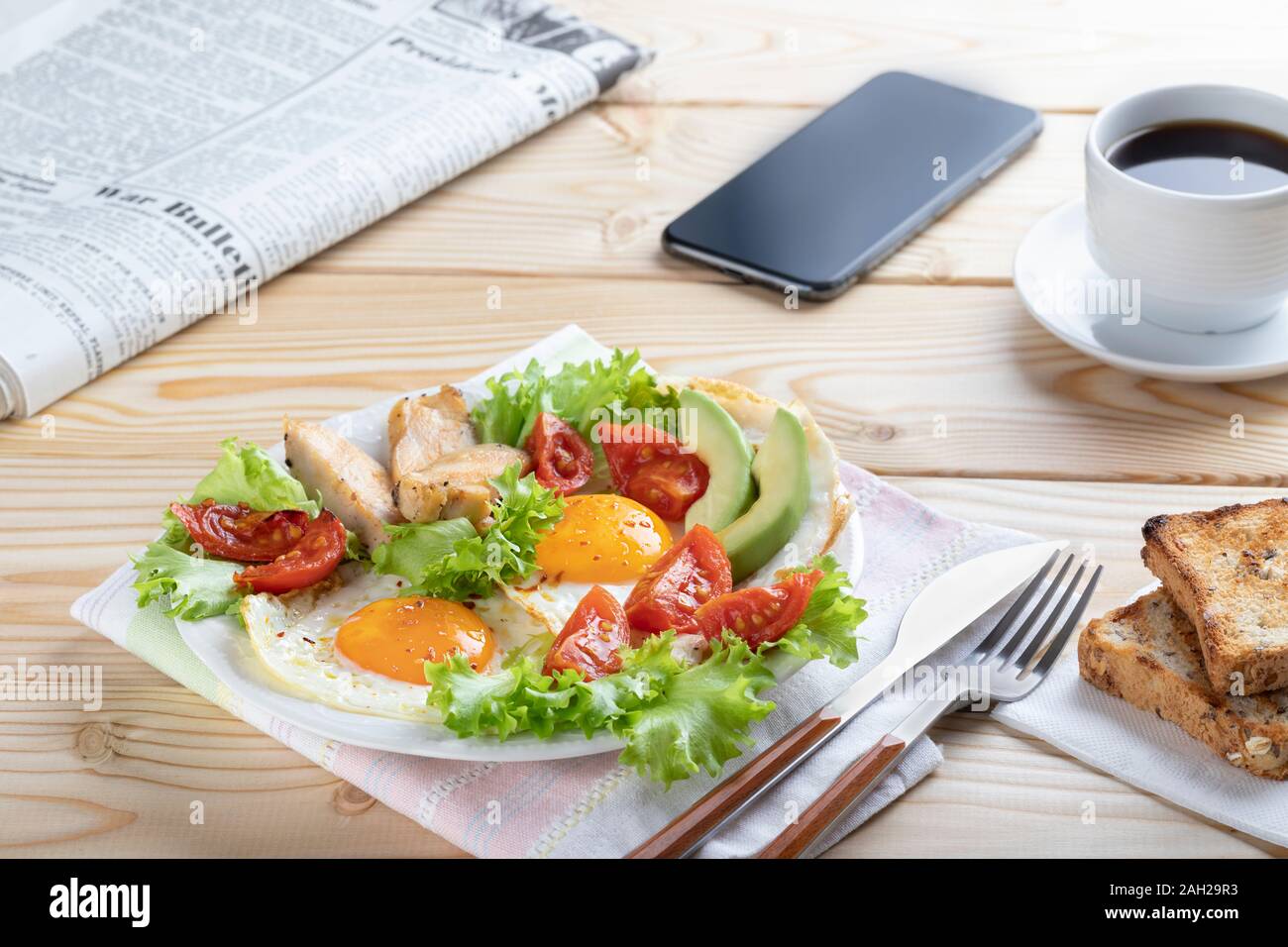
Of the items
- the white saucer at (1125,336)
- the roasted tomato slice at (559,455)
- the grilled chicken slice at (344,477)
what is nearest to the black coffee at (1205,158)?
the white saucer at (1125,336)

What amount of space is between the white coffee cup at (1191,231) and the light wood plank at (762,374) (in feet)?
0.46

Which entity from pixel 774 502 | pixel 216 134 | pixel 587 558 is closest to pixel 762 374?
pixel 774 502

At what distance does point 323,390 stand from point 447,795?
1.08 metres

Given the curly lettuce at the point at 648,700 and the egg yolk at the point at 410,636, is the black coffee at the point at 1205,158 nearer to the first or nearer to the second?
the curly lettuce at the point at 648,700

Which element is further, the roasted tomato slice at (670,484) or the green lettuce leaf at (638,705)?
the roasted tomato slice at (670,484)

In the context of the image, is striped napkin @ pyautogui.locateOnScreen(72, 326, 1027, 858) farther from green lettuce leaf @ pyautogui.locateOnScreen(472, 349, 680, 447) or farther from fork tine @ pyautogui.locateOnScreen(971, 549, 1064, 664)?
green lettuce leaf @ pyautogui.locateOnScreen(472, 349, 680, 447)

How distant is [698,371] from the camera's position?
244 cm

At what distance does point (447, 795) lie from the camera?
158 centimetres

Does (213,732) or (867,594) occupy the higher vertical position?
(867,594)

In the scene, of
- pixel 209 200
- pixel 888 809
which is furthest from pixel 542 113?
pixel 888 809

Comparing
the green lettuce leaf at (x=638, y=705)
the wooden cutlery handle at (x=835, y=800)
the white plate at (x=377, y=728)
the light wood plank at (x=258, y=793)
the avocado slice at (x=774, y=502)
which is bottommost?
the light wood plank at (x=258, y=793)

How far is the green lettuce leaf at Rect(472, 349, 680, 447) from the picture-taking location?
2.00 m

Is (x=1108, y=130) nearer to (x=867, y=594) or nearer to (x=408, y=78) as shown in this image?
(x=867, y=594)

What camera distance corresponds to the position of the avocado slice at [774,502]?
1762 mm
